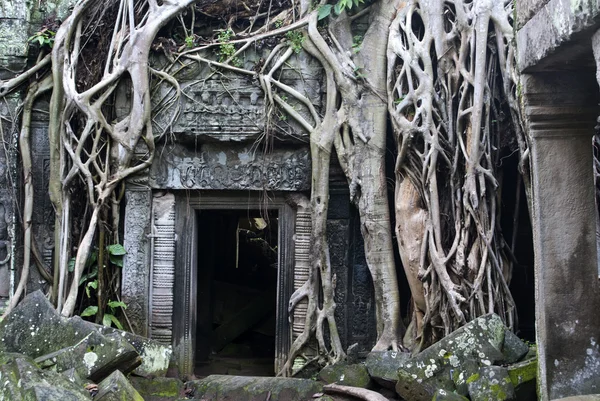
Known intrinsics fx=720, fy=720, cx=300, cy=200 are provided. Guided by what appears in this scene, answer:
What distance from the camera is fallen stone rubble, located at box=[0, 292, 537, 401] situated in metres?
3.63

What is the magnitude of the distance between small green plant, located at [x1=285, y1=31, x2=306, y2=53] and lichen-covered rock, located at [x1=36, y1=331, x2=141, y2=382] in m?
2.62

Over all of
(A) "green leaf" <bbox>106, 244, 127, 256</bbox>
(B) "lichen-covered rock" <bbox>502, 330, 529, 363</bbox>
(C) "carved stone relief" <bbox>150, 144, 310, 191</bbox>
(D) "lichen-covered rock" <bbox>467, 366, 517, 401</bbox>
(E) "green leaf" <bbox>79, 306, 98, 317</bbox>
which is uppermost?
(C) "carved stone relief" <bbox>150, 144, 310, 191</bbox>

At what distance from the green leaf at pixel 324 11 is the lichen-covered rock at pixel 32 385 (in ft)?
10.9

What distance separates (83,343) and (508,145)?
126 inches

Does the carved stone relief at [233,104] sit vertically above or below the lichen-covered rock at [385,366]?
above

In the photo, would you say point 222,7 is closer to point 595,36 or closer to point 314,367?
point 314,367

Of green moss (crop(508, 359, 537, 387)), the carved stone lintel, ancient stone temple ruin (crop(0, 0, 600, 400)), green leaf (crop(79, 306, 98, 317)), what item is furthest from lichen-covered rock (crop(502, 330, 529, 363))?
green leaf (crop(79, 306, 98, 317))

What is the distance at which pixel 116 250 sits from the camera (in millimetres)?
5715

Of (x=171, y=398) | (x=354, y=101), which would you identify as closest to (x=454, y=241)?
(x=354, y=101)

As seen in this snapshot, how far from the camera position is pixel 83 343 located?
174 inches

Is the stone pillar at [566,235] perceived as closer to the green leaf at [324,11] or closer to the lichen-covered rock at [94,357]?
the lichen-covered rock at [94,357]

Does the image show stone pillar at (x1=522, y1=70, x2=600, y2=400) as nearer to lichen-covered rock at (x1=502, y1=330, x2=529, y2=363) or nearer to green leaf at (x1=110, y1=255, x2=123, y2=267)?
lichen-covered rock at (x1=502, y1=330, x2=529, y2=363)

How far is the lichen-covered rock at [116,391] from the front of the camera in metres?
3.72

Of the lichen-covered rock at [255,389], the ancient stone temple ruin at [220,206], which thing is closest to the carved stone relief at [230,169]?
the ancient stone temple ruin at [220,206]
